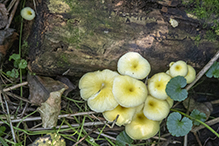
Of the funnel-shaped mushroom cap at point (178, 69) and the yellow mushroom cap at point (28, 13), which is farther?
the yellow mushroom cap at point (28, 13)

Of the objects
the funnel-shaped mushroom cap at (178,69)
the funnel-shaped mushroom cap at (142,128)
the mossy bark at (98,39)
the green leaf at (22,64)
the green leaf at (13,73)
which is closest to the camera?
the mossy bark at (98,39)

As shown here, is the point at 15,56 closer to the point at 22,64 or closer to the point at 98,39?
the point at 22,64

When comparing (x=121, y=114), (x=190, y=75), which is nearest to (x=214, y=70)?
(x=190, y=75)

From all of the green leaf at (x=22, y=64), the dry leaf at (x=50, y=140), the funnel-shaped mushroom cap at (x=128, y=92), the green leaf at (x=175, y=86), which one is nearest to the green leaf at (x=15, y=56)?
the green leaf at (x=22, y=64)

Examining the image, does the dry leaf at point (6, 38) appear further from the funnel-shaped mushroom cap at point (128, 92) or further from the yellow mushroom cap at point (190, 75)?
the yellow mushroom cap at point (190, 75)

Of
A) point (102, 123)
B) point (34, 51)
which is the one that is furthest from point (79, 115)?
point (34, 51)

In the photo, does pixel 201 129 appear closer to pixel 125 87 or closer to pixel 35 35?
pixel 125 87
